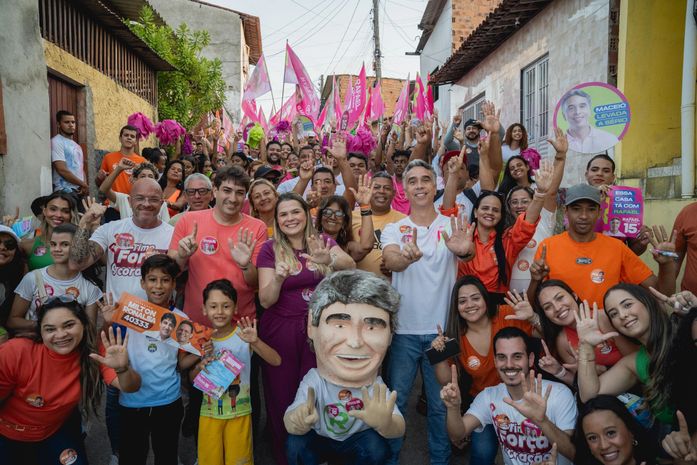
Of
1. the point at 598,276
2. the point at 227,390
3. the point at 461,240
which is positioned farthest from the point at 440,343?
the point at 227,390

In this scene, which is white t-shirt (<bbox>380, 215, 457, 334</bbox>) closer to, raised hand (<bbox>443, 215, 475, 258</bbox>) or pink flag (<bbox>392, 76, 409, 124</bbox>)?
raised hand (<bbox>443, 215, 475, 258</bbox>)

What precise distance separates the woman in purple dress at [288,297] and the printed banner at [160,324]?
417 millimetres

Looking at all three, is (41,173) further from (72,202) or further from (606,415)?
(606,415)

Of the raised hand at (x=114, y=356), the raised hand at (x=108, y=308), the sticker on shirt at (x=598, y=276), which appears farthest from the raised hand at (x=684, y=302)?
the raised hand at (x=108, y=308)

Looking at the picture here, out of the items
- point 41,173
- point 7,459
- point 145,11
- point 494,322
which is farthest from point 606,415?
point 145,11

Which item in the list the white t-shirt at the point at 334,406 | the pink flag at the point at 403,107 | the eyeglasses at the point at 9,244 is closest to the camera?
the white t-shirt at the point at 334,406

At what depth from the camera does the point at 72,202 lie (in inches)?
151

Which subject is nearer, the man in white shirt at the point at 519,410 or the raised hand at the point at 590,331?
the man in white shirt at the point at 519,410

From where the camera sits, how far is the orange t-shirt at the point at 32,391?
2736 millimetres

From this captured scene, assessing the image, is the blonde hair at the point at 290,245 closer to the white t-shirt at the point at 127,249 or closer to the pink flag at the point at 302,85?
the white t-shirt at the point at 127,249

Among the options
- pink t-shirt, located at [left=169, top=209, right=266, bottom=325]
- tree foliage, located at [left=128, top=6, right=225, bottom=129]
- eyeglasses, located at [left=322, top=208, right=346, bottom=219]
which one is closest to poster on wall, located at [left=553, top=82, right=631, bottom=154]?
eyeglasses, located at [left=322, top=208, right=346, bottom=219]

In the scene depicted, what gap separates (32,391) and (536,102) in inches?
333

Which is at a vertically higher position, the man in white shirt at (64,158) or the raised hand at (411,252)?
the man in white shirt at (64,158)

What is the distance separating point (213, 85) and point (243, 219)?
36.2 ft
